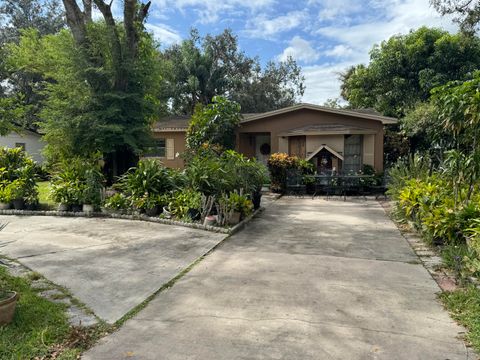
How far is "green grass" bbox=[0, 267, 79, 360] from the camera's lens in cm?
302

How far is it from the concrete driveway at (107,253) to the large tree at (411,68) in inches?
641

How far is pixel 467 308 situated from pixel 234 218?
17.2 ft

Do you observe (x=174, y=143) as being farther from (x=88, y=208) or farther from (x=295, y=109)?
(x=88, y=208)

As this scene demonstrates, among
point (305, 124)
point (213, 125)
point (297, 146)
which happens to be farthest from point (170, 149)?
point (305, 124)

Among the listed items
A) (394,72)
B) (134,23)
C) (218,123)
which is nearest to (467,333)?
(134,23)

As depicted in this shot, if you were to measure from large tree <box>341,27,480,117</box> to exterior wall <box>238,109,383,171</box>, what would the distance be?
455 centimetres

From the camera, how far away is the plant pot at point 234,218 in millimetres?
8273

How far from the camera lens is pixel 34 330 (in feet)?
11.0

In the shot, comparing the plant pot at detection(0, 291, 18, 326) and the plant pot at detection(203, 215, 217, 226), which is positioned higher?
the plant pot at detection(203, 215, 217, 226)

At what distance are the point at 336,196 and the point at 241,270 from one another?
9.54 meters

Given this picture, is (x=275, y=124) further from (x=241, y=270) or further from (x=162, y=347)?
(x=162, y=347)

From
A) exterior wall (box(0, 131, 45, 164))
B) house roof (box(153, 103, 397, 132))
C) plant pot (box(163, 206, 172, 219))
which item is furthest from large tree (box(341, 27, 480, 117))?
exterior wall (box(0, 131, 45, 164))

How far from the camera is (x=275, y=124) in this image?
55.9ft

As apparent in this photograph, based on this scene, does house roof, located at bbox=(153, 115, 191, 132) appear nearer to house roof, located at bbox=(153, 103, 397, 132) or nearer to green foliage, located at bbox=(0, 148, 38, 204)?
house roof, located at bbox=(153, 103, 397, 132)
